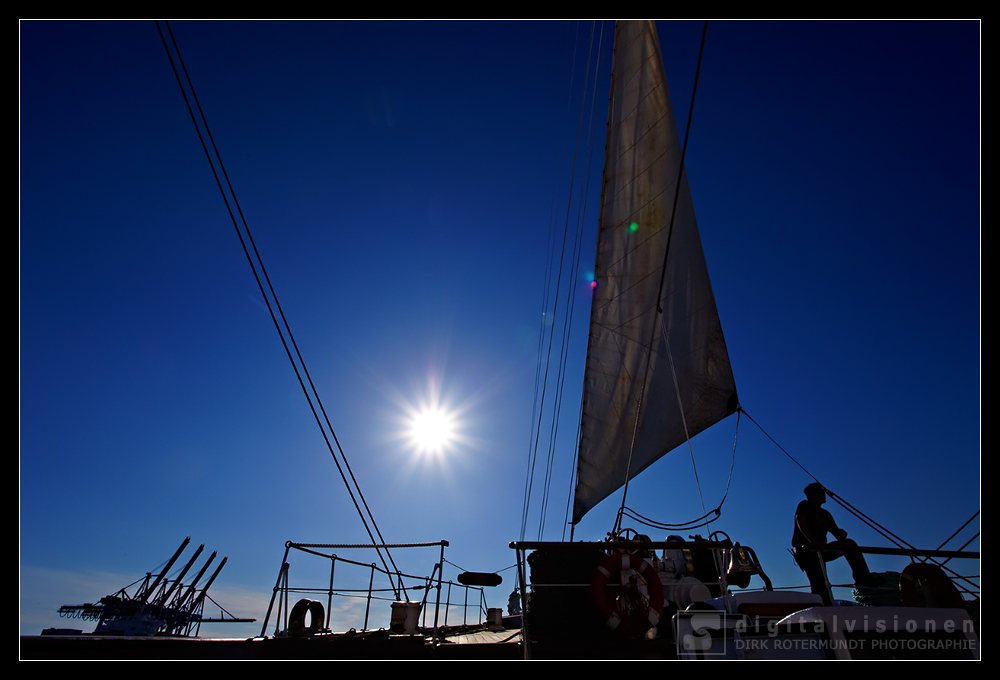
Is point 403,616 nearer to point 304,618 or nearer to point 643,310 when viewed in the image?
point 304,618

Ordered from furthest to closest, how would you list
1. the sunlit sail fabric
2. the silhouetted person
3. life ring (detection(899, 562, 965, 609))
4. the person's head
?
the sunlit sail fabric, the person's head, the silhouetted person, life ring (detection(899, 562, 965, 609))

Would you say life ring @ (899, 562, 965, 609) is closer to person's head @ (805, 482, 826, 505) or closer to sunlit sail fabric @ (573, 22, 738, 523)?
person's head @ (805, 482, 826, 505)

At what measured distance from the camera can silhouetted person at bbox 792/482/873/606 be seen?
6.50m

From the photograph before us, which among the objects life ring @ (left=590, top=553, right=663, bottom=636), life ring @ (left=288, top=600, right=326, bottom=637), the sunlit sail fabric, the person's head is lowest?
life ring @ (left=288, top=600, right=326, bottom=637)

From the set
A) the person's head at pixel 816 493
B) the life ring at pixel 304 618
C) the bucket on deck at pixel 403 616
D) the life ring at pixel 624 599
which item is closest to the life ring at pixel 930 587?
the person's head at pixel 816 493

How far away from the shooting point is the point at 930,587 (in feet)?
21.2

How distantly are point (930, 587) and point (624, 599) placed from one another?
152 inches

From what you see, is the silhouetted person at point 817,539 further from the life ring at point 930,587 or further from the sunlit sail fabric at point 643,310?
the sunlit sail fabric at point 643,310

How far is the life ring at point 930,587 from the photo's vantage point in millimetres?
6371

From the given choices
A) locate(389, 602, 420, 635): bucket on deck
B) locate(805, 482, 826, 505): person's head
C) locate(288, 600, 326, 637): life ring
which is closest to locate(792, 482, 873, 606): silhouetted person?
locate(805, 482, 826, 505): person's head

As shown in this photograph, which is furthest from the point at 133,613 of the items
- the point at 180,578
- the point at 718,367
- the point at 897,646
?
the point at 897,646

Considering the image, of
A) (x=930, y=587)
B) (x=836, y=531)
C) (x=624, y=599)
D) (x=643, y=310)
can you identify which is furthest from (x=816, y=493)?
(x=643, y=310)

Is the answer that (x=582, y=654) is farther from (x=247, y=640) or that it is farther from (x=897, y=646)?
(x=247, y=640)

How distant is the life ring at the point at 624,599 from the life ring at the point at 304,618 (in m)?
4.42
